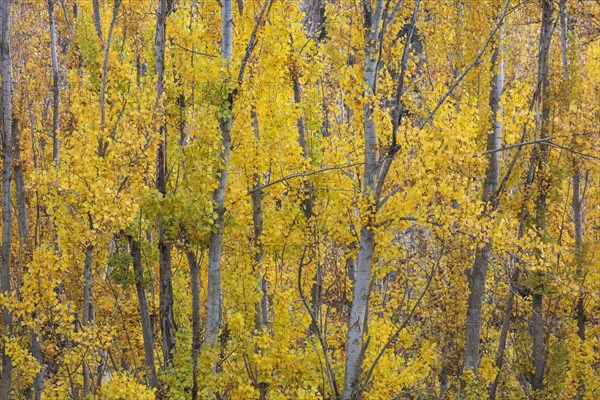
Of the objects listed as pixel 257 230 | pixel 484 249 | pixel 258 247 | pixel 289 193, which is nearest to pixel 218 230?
pixel 289 193

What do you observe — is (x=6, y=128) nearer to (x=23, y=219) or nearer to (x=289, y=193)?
(x=23, y=219)

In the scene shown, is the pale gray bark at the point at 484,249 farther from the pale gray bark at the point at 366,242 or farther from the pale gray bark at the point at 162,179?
the pale gray bark at the point at 162,179

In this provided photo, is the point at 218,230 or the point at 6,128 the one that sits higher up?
the point at 6,128

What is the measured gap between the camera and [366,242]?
7000 mm

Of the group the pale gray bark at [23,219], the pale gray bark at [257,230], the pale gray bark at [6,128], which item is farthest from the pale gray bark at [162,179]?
the pale gray bark at [23,219]

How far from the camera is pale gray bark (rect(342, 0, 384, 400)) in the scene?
22.8 feet

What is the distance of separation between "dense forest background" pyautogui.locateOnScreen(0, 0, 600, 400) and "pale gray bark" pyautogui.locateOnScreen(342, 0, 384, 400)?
0.08 feet

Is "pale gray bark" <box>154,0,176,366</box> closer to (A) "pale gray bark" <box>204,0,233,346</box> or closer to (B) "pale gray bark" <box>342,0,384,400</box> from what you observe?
(A) "pale gray bark" <box>204,0,233,346</box>

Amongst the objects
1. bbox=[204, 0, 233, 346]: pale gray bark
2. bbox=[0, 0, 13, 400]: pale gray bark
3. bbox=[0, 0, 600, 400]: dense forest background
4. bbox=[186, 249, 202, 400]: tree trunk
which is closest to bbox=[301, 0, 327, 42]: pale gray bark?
bbox=[0, 0, 600, 400]: dense forest background

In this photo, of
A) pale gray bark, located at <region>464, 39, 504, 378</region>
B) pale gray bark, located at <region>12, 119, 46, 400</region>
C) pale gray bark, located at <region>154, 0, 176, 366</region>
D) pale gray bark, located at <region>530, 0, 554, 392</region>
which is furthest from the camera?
pale gray bark, located at <region>12, 119, 46, 400</region>

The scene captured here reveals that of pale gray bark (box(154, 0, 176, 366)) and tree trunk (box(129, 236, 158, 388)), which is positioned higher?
pale gray bark (box(154, 0, 176, 366))

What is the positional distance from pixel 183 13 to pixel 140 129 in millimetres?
1453

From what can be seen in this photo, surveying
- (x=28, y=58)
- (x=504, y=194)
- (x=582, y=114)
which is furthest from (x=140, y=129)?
(x=28, y=58)

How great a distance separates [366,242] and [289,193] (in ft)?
9.15
